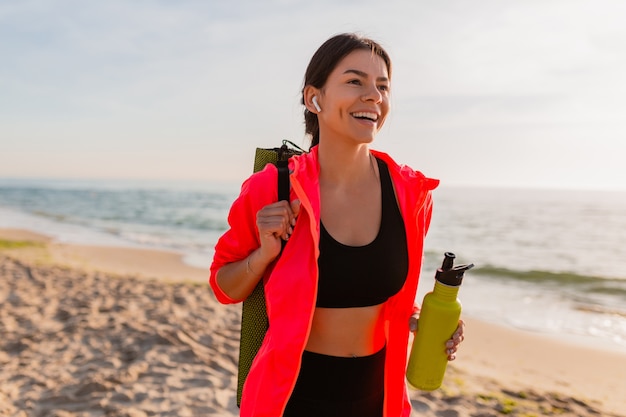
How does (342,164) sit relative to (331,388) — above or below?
above

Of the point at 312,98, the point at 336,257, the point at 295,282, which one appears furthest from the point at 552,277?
the point at 295,282

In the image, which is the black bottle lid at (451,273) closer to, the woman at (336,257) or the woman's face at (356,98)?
the woman at (336,257)

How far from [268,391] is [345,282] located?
485mm

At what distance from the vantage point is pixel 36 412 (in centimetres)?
434

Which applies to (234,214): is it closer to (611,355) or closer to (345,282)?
(345,282)

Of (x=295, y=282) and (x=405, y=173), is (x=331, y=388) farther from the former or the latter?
(x=405, y=173)

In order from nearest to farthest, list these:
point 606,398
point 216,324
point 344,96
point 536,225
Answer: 1. point 344,96
2. point 606,398
3. point 216,324
4. point 536,225

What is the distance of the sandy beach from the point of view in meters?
4.67

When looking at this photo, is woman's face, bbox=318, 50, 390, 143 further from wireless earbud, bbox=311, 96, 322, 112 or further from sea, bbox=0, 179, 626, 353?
sea, bbox=0, 179, 626, 353

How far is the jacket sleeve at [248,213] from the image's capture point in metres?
1.81

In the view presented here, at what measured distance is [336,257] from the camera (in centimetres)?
177

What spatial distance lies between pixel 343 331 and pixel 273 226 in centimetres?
53

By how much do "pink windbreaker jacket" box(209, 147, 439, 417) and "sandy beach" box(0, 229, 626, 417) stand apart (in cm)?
297

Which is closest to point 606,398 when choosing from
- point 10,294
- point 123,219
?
point 10,294
